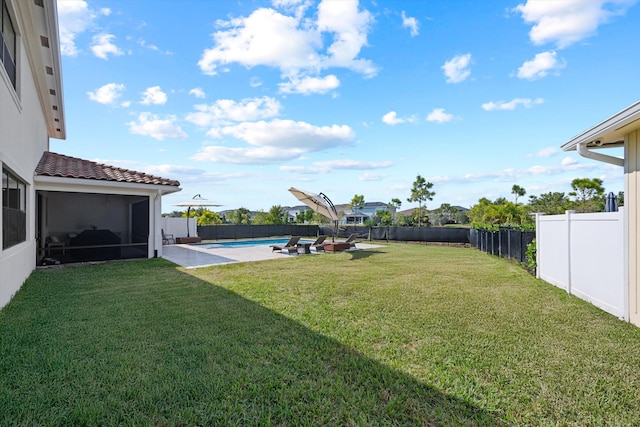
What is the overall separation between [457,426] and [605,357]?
2598mm

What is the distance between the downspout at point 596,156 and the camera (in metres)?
5.94

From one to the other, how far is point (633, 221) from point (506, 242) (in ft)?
27.4

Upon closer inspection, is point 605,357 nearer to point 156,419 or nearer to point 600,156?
point 600,156

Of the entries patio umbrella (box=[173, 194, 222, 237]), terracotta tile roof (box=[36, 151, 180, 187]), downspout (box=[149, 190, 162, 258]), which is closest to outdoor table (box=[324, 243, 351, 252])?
terracotta tile roof (box=[36, 151, 180, 187])

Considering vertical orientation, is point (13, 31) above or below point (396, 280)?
above

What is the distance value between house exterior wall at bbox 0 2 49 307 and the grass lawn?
53 centimetres

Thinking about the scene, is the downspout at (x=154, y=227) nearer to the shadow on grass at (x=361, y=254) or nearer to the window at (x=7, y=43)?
the window at (x=7, y=43)

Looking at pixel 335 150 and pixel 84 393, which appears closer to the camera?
pixel 84 393

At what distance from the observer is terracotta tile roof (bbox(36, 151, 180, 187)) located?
33.0 feet

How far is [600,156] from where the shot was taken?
607 cm

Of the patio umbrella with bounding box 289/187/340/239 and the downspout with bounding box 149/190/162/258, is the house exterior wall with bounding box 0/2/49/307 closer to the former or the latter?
the downspout with bounding box 149/190/162/258

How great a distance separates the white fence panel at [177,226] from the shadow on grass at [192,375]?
15.3 metres

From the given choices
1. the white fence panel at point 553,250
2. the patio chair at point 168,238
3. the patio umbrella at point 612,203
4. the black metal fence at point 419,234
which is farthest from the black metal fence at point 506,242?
the patio chair at point 168,238

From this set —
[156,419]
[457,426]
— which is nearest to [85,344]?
[156,419]
